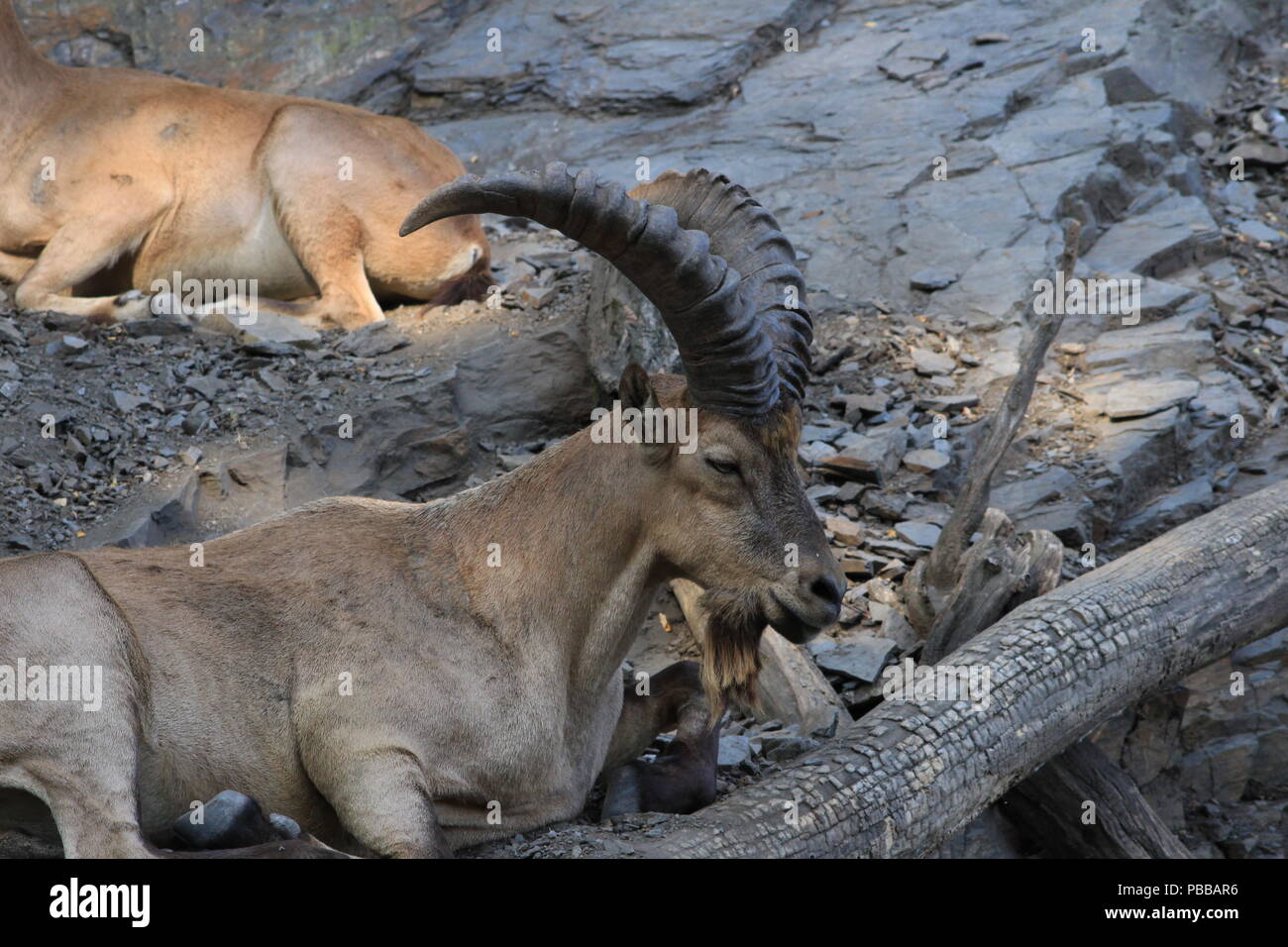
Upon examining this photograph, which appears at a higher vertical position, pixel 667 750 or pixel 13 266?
pixel 13 266

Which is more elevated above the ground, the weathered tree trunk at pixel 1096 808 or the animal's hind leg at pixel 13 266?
the animal's hind leg at pixel 13 266

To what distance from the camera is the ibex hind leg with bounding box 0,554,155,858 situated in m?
4.36

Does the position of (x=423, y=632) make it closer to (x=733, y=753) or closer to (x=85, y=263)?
(x=733, y=753)

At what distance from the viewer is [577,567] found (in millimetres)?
5277

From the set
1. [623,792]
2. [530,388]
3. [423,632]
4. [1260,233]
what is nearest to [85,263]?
[530,388]

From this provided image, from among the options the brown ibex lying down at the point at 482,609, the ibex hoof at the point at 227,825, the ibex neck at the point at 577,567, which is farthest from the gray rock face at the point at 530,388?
the ibex hoof at the point at 227,825

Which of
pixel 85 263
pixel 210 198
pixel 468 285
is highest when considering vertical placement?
pixel 210 198

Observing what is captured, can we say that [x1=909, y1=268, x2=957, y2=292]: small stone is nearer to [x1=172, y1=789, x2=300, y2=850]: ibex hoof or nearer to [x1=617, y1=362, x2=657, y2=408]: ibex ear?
[x1=617, y1=362, x2=657, y2=408]: ibex ear

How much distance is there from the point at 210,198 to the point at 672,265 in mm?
5912

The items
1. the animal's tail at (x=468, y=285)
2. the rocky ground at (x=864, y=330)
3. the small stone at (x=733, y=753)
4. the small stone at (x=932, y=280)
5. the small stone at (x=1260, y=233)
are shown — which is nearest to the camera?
the small stone at (x=733, y=753)

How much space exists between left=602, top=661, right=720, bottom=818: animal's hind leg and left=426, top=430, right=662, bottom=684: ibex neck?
1.67 feet

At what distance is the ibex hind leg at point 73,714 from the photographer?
436 centimetres

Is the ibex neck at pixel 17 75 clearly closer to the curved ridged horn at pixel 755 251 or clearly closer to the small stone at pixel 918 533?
the curved ridged horn at pixel 755 251
